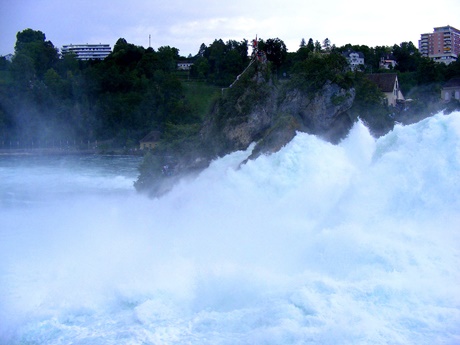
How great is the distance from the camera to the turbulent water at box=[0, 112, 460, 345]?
8.60 m

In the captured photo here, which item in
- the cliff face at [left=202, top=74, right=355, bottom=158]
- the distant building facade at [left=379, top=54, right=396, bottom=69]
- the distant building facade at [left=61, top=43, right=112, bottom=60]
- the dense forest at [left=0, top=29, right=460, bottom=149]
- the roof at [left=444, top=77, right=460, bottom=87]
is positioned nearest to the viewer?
the cliff face at [left=202, top=74, right=355, bottom=158]

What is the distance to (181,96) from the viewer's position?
Result: 49.1 metres

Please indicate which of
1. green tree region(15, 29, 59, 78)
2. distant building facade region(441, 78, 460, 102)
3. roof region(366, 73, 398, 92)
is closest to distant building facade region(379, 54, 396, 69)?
roof region(366, 73, 398, 92)

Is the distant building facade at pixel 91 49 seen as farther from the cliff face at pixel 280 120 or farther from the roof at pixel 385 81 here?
the cliff face at pixel 280 120

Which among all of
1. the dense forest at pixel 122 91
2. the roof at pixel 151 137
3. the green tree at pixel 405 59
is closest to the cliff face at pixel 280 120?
the dense forest at pixel 122 91

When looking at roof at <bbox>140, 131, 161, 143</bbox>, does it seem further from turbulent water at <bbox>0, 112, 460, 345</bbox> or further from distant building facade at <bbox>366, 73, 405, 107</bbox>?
turbulent water at <bbox>0, 112, 460, 345</bbox>

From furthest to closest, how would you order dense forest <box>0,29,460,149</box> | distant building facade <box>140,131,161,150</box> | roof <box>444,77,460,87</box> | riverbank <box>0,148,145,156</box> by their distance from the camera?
dense forest <box>0,29,460,149</box>, riverbank <box>0,148,145,156</box>, distant building facade <box>140,131,161,150</box>, roof <box>444,77,460,87</box>

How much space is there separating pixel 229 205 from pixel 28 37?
6636cm

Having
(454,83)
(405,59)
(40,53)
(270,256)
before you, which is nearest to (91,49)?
(40,53)

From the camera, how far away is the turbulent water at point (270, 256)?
8602 mm

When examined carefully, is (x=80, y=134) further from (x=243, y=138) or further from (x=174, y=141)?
(x=243, y=138)

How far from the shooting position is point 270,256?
10844 mm

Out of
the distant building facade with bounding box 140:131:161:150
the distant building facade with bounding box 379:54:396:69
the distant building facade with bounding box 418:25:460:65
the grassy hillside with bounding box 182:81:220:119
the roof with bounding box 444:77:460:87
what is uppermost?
the distant building facade with bounding box 418:25:460:65

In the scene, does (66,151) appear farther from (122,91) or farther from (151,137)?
(122,91)
